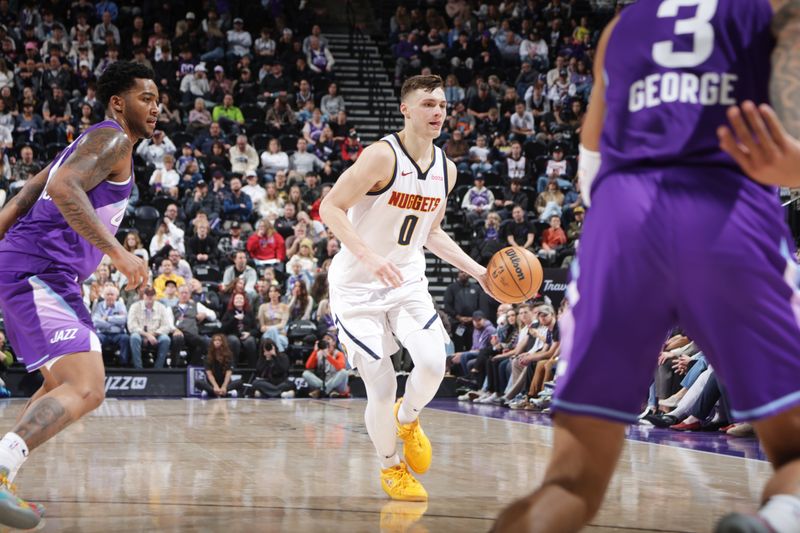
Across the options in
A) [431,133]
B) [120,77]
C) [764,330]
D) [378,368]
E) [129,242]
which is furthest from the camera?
[129,242]

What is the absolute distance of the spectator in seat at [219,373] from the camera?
12922 millimetres

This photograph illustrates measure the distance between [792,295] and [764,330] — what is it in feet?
0.39

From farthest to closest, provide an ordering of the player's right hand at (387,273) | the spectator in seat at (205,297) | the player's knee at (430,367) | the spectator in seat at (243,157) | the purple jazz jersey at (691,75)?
the spectator in seat at (243,157) < the spectator in seat at (205,297) < the player's knee at (430,367) < the player's right hand at (387,273) < the purple jazz jersey at (691,75)

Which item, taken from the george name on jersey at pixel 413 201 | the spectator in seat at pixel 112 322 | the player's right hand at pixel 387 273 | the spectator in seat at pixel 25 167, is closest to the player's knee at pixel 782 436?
the player's right hand at pixel 387 273

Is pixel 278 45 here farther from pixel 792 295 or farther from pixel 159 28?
pixel 792 295

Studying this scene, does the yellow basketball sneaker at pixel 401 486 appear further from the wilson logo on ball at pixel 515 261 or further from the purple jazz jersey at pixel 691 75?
the purple jazz jersey at pixel 691 75

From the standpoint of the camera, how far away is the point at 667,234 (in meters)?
2.07

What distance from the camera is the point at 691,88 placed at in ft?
7.00

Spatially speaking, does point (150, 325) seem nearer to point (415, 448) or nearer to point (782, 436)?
point (415, 448)

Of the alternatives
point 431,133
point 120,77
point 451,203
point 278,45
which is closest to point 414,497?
point 431,133

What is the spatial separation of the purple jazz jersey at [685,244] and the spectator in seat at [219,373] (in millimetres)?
11111

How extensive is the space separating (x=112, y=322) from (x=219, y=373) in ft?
5.45

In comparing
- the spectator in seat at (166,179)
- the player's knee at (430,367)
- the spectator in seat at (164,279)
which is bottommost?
the spectator in seat at (164,279)

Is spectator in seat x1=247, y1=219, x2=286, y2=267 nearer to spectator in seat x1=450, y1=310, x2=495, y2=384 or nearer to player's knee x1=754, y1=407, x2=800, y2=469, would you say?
spectator in seat x1=450, y1=310, x2=495, y2=384
